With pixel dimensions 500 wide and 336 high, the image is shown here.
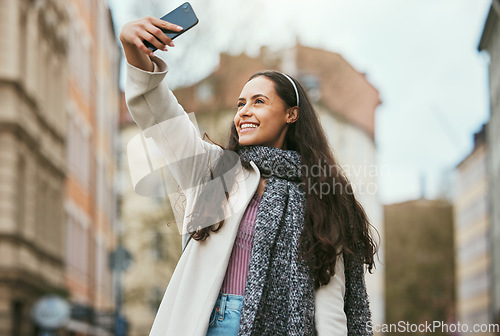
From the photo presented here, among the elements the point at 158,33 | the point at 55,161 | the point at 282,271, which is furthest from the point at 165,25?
the point at 55,161

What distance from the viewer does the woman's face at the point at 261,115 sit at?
316 centimetres

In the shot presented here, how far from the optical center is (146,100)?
2.78m

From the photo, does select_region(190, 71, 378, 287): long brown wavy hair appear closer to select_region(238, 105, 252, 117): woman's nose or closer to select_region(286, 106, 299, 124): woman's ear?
select_region(286, 106, 299, 124): woman's ear

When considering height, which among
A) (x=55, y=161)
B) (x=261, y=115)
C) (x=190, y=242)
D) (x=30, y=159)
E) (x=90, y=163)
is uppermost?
(x=90, y=163)

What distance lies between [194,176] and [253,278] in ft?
1.42

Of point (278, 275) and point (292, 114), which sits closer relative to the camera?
point (278, 275)

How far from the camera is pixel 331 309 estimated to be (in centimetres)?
289

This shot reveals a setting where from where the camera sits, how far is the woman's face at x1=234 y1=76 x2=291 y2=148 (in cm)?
316

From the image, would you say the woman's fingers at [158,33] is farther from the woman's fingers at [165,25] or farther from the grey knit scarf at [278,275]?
the grey knit scarf at [278,275]

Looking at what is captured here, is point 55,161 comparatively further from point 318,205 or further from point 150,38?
point 150,38

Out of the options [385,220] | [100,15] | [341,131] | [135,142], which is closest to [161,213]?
[341,131]

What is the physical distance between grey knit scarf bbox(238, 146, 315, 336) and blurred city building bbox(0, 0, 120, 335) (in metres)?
15.8

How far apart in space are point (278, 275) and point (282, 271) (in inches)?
0.8

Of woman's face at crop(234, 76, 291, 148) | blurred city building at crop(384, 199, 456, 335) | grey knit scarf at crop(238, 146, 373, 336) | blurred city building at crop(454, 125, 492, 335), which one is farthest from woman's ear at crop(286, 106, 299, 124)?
blurred city building at crop(454, 125, 492, 335)
